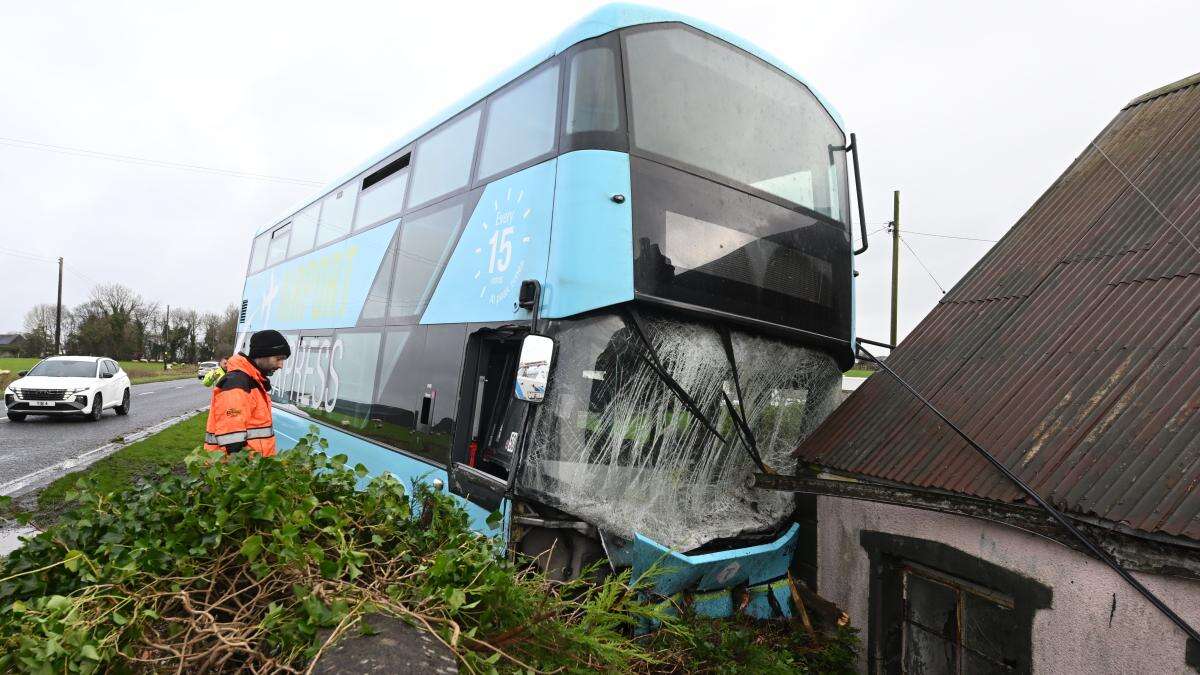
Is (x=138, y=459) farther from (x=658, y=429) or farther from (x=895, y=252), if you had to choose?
(x=895, y=252)

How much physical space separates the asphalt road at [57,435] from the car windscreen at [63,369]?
108cm

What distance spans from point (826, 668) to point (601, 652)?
6.91 ft

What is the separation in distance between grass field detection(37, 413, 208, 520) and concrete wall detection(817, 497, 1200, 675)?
6.00m

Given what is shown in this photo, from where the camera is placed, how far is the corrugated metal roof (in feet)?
9.31

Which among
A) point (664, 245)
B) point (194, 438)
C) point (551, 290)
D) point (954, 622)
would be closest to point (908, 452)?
point (954, 622)

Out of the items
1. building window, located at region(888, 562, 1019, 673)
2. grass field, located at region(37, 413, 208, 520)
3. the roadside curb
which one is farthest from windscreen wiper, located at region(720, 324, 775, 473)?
the roadside curb

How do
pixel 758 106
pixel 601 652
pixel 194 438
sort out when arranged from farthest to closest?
pixel 194 438, pixel 758 106, pixel 601 652

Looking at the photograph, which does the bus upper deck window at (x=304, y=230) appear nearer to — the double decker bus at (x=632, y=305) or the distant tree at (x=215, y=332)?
the double decker bus at (x=632, y=305)

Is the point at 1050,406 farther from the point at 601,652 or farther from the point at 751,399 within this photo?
the point at 601,652

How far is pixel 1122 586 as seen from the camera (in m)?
2.77

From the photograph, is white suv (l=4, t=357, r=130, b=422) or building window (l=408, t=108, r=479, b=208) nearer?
building window (l=408, t=108, r=479, b=208)

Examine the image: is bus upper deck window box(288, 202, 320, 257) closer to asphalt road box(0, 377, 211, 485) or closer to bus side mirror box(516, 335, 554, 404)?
asphalt road box(0, 377, 211, 485)

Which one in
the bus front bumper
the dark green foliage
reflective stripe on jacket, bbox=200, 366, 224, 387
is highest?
reflective stripe on jacket, bbox=200, 366, 224, 387

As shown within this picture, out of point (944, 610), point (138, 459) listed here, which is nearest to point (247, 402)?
point (944, 610)
